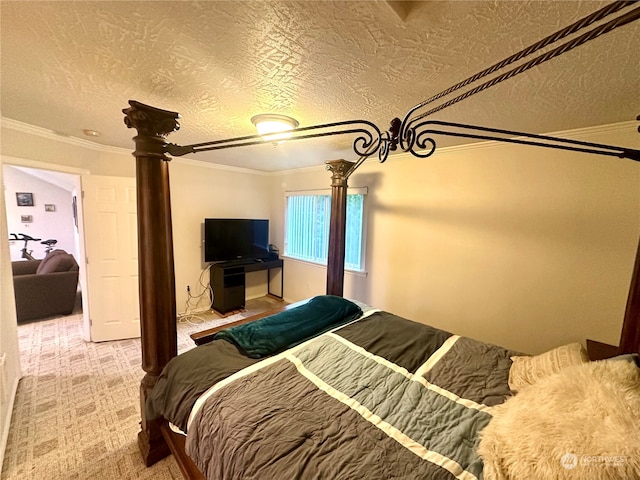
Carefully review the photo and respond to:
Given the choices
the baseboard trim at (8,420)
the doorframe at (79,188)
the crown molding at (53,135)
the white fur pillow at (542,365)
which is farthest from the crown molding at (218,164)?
the baseboard trim at (8,420)

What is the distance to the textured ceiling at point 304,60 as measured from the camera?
0.91m

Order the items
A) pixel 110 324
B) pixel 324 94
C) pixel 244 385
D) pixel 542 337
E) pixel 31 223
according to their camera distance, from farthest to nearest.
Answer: pixel 31 223 → pixel 110 324 → pixel 542 337 → pixel 324 94 → pixel 244 385

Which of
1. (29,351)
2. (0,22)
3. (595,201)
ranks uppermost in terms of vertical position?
(0,22)

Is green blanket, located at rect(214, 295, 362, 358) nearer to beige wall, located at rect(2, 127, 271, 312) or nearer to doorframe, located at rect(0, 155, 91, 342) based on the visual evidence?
doorframe, located at rect(0, 155, 91, 342)

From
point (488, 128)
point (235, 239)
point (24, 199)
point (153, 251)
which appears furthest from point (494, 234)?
point (24, 199)

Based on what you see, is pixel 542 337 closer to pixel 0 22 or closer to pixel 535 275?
pixel 535 275

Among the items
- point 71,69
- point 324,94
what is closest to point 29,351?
point 71,69

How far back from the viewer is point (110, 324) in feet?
9.88

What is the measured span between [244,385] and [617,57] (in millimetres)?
2257

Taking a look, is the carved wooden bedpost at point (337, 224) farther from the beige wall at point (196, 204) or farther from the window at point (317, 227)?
the beige wall at point (196, 204)

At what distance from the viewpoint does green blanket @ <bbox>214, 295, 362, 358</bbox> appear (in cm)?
161

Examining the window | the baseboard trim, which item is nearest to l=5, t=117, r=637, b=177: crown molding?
the window

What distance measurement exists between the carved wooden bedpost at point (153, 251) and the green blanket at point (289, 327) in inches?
15.0

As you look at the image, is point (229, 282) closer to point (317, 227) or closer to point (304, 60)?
point (317, 227)
